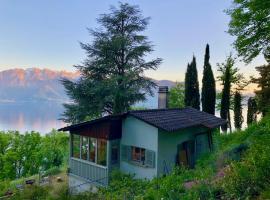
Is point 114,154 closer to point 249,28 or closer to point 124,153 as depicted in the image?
point 124,153

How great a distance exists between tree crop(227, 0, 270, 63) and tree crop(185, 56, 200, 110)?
1381cm

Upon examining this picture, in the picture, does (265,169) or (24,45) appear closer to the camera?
(265,169)

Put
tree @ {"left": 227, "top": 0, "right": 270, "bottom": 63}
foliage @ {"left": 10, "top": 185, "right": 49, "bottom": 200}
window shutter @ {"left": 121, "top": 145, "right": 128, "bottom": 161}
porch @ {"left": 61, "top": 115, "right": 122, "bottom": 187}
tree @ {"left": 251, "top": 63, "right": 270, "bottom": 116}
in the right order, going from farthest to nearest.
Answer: tree @ {"left": 251, "top": 63, "right": 270, "bottom": 116}
tree @ {"left": 227, "top": 0, "right": 270, "bottom": 63}
window shutter @ {"left": 121, "top": 145, "right": 128, "bottom": 161}
porch @ {"left": 61, "top": 115, "right": 122, "bottom": 187}
foliage @ {"left": 10, "top": 185, "right": 49, "bottom": 200}

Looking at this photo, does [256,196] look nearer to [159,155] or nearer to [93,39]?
[159,155]

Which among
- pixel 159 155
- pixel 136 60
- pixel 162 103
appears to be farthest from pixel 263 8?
pixel 136 60

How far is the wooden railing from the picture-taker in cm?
1556

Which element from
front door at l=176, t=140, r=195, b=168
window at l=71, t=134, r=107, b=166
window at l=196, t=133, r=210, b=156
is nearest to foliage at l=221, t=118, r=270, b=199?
front door at l=176, t=140, r=195, b=168

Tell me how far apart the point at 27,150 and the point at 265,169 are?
1162 inches

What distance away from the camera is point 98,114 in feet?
97.5

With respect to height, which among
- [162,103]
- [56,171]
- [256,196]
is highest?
[162,103]

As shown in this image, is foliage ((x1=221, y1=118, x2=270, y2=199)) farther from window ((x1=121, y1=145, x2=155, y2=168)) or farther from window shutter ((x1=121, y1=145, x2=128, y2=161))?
window shutter ((x1=121, y1=145, x2=128, y2=161))

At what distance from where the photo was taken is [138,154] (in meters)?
15.7

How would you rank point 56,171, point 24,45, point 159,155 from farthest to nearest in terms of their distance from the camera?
point 24,45, point 56,171, point 159,155

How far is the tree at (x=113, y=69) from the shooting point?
2878 cm
